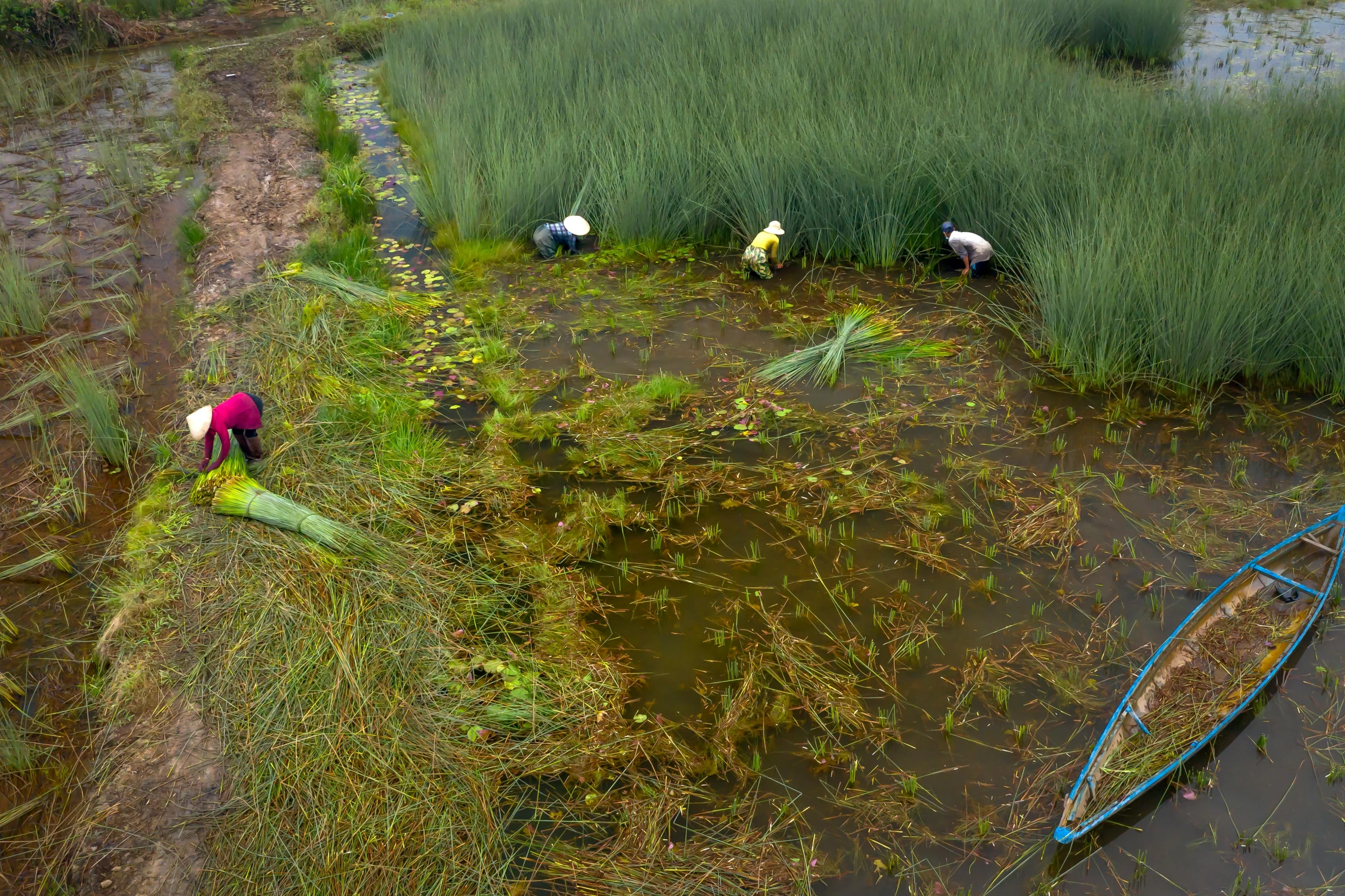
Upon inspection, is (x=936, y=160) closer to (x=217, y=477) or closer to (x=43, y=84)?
(x=217, y=477)

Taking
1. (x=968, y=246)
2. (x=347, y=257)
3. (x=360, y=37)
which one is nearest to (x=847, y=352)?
(x=968, y=246)

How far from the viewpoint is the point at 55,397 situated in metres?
5.20

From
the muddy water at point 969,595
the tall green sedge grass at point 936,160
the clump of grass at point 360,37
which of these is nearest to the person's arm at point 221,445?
the muddy water at point 969,595

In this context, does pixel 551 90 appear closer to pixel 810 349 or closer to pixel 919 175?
pixel 919 175

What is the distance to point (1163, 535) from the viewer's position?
3.98m

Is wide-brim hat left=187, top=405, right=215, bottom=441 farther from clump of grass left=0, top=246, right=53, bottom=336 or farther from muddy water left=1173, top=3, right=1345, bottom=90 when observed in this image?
muddy water left=1173, top=3, right=1345, bottom=90

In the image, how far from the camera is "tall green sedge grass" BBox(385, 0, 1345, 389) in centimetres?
489

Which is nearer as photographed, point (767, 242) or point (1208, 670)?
point (1208, 670)

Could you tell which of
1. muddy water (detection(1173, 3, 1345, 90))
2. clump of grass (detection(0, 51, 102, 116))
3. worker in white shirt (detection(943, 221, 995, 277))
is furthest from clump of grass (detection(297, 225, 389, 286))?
muddy water (detection(1173, 3, 1345, 90))

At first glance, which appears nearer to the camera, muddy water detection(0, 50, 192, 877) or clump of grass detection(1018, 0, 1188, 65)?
muddy water detection(0, 50, 192, 877)

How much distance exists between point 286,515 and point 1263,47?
12489 mm

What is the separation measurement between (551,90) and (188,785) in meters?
6.94

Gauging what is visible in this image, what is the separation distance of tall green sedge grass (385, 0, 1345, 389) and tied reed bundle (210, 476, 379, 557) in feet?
11.0

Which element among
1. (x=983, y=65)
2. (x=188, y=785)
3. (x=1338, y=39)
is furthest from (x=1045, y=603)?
(x=1338, y=39)
